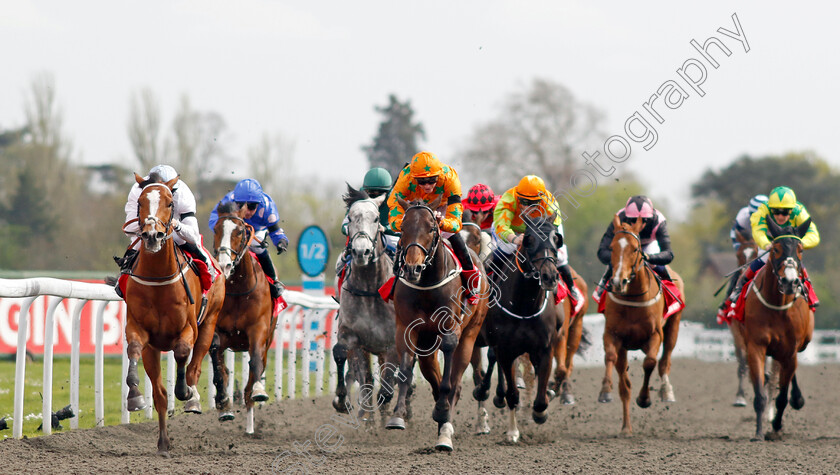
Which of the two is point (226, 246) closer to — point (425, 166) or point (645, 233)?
point (425, 166)

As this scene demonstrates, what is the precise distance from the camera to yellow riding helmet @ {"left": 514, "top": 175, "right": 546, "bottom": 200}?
25.0 ft

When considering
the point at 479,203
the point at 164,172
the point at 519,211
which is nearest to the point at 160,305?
the point at 164,172

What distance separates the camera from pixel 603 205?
1736 inches

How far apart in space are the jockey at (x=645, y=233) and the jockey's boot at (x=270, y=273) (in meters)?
2.64

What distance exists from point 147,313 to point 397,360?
221 cm

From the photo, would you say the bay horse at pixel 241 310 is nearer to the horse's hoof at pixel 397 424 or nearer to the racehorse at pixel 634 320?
the horse's hoof at pixel 397 424

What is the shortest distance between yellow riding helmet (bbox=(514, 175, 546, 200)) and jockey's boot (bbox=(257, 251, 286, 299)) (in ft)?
6.59

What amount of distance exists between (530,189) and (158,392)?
3.14m

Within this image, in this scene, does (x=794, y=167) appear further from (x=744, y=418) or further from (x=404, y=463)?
(x=404, y=463)

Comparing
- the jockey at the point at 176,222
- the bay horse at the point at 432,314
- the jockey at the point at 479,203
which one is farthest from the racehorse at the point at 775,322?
the jockey at the point at 176,222

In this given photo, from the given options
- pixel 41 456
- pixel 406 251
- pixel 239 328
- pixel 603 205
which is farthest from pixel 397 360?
pixel 603 205

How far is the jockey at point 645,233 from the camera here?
8.34m

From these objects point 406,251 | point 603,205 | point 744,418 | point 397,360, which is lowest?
point 744,418

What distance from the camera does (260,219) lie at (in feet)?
25.9
